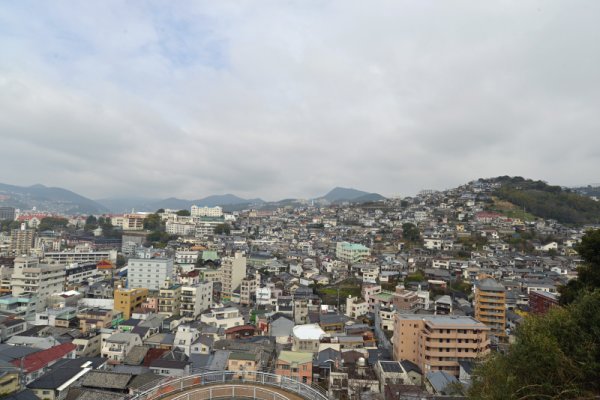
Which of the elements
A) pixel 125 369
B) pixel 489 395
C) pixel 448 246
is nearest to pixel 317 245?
pixel 448 246

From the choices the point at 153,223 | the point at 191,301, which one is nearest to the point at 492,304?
the point at 191,301

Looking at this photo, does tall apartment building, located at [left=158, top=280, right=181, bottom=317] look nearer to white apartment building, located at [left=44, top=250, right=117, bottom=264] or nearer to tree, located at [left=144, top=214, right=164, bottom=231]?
white apartment building, located at [left=44, top=250, right=117, bottom=264]

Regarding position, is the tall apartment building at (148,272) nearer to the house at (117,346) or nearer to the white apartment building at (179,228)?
the house at (117,346)

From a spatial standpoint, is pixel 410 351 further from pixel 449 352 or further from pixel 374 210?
pixel 374 210

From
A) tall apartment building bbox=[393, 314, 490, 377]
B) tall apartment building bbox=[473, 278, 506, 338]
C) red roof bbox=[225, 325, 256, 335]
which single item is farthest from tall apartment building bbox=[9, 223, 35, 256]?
tall apartment building bbox=[473, 278, 506, 338]

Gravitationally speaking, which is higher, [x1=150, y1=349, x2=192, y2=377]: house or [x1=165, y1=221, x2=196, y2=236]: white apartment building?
[x1=165, y1=221, x2=196, y2=236]: white apartment building
